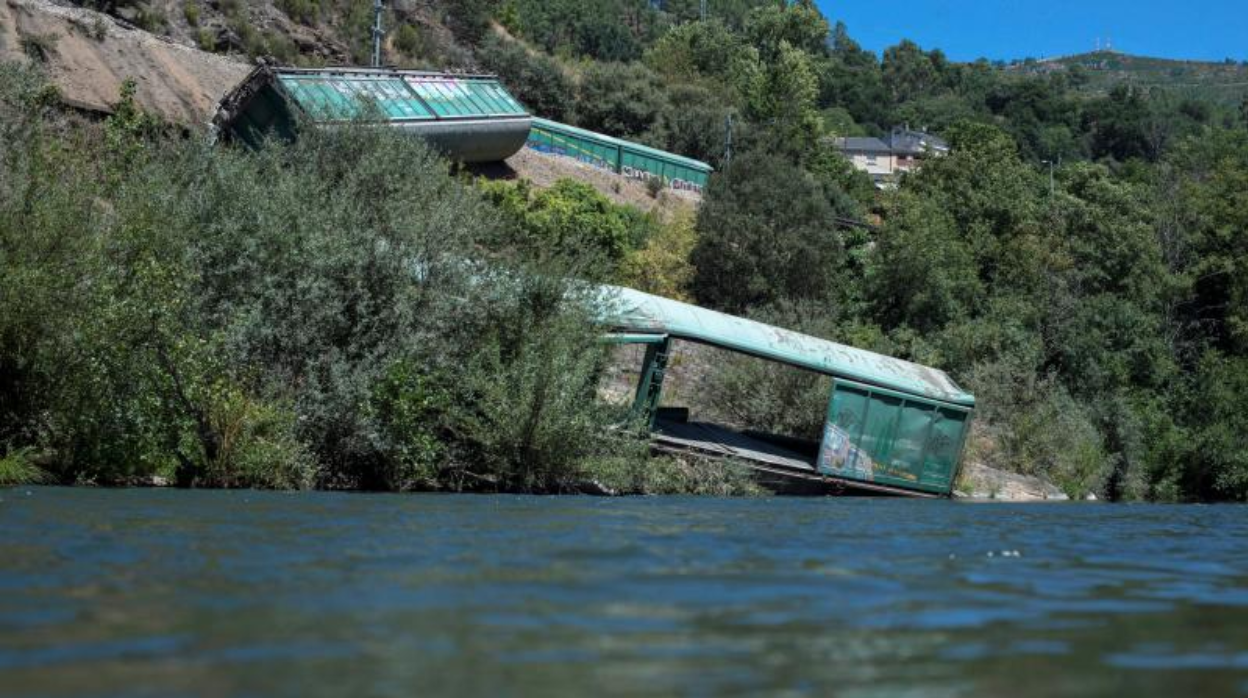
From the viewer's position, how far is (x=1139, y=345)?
51312 millimetres

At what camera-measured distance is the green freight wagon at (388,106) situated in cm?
3722

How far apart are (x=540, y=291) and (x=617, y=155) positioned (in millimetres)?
42648

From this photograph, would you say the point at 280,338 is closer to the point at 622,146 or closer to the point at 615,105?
the point at 622,146

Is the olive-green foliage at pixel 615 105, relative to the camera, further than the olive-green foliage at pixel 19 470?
Yes

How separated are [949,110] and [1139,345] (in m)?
137

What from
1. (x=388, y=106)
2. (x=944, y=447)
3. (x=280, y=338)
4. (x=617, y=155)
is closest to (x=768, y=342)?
(x=944, y=447)

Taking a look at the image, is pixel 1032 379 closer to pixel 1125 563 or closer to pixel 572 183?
pixel 572 183

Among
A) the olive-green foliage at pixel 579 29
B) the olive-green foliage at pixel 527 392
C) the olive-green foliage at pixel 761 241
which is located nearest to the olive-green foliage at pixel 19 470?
the olive-green foliage at pixel 527 392

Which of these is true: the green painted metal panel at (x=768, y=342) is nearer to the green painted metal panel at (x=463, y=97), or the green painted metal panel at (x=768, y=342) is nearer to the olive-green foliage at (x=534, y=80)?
the green painted metal panel at (x=463, y=97)

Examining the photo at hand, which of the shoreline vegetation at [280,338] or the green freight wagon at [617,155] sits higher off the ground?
the green freight wagon at [617,155]

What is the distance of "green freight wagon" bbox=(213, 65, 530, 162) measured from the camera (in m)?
37.2

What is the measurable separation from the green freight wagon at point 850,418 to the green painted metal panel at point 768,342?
0.03 m

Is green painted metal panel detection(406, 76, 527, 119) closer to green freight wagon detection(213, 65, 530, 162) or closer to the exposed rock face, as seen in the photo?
green freight wagon detection(213, 65, 530, 162)

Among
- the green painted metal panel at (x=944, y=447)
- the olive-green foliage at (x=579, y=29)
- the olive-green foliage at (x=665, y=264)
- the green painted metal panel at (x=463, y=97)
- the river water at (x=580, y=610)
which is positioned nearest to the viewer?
the river water at (x=580, y=610)
